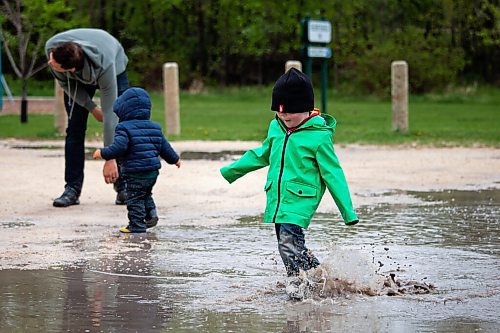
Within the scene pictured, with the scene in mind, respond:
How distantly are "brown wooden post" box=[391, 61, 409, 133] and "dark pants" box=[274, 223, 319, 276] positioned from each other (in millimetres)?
13492

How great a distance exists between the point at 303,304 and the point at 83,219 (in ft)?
12.9

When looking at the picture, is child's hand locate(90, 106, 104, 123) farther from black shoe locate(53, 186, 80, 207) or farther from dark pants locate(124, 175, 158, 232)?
dark pants locate(124, 175, 158, 232)

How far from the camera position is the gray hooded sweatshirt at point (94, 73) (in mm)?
10609

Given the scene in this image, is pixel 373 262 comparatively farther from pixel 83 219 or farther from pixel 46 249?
pixel 83 219

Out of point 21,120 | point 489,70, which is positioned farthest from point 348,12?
point 21,120

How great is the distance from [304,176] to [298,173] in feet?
0.12

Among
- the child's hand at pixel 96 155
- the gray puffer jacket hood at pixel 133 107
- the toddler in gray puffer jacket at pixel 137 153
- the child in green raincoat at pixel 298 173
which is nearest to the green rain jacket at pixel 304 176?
the child in green raincoat at pixel 298 173

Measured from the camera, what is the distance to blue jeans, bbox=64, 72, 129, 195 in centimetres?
1103

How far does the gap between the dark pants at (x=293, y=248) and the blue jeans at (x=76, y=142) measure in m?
4.48

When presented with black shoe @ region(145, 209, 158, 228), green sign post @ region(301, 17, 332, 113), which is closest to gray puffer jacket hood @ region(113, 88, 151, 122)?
black shoe @ region(145, 209, 158, 228)

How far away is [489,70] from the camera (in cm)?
3894

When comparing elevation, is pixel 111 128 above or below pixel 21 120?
above

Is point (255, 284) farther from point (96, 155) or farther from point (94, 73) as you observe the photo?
point (94, 73)

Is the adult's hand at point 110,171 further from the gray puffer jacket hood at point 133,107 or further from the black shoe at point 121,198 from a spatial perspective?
the black shoe at point 121,198
